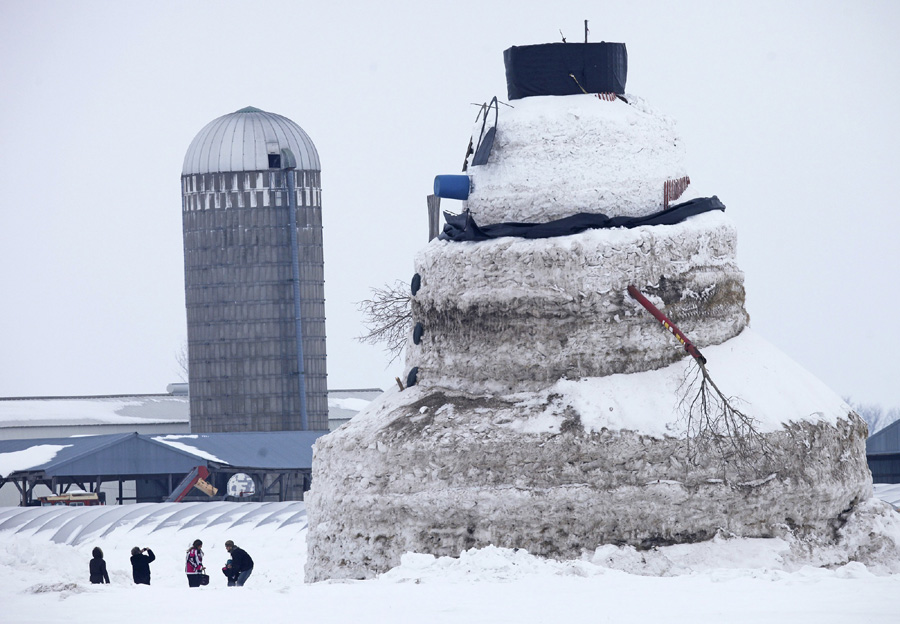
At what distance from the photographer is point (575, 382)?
570 inches

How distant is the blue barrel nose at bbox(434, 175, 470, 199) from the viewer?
1566cm

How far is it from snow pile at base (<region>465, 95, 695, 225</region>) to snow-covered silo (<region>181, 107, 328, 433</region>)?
29407 millimetres

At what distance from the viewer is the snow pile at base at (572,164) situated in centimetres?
1515

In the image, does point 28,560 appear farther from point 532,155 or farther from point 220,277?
point 220,277

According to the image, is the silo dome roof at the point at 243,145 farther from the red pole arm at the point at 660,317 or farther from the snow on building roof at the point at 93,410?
the red pole arm at the point at 660,317

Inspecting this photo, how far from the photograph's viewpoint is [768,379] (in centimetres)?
1489

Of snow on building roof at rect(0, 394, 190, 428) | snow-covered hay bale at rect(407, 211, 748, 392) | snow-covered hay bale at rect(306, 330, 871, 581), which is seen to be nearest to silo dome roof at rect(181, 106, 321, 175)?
snow on building roof at rect(0, 394, 190, 428)

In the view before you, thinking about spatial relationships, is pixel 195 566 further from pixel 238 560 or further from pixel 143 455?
pixel 143 455

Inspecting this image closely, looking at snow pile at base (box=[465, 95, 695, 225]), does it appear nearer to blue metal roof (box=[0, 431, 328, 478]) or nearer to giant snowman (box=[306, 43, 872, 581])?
giant snowman (box=[306, 43, 872, 581])

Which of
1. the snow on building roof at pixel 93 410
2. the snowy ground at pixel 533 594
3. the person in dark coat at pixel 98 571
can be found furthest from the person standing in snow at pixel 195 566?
the snow on building roof at pixel 93 410

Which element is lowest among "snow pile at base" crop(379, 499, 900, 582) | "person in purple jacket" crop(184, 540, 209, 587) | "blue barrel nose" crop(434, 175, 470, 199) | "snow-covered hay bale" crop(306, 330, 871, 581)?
"person in purple jacket" crop(184, 540, 209, 587)

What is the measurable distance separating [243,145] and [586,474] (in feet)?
105

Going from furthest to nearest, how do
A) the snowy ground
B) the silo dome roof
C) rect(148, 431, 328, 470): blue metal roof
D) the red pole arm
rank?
the silo dome roof, rect(148, 431, 328, 470): blue metal roof, the red pole arm, the snowy ground

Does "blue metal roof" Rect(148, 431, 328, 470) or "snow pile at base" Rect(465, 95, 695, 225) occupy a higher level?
"snow pile at base" Rect(465, 95, 695, 225)
